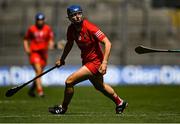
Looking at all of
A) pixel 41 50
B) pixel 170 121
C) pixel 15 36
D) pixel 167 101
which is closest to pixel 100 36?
pixel 170 121

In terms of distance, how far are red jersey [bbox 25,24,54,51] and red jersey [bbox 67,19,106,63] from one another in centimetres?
713

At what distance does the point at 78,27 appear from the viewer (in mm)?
12867

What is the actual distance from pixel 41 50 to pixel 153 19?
38.4 feet

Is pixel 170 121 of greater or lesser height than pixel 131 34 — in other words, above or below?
above

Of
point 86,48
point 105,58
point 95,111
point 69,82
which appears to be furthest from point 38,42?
point 105,58

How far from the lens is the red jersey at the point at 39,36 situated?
20178mm

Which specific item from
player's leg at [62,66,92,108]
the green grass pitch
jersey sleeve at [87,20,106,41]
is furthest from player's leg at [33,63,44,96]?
jersey sleeve at [87,20,106,41]

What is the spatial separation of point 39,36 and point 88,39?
7502 mm

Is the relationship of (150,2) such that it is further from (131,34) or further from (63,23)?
(63,23)

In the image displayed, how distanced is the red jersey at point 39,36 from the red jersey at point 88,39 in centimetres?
713

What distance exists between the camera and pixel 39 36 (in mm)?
20234

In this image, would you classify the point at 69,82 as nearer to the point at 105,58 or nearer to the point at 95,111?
the point at 105,58

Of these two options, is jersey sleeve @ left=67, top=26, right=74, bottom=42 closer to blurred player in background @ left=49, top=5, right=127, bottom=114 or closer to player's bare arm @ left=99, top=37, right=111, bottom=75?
blurred player in background @ left=49, top=5, right=127, bottom=114

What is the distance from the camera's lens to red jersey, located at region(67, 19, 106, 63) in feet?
42.0
